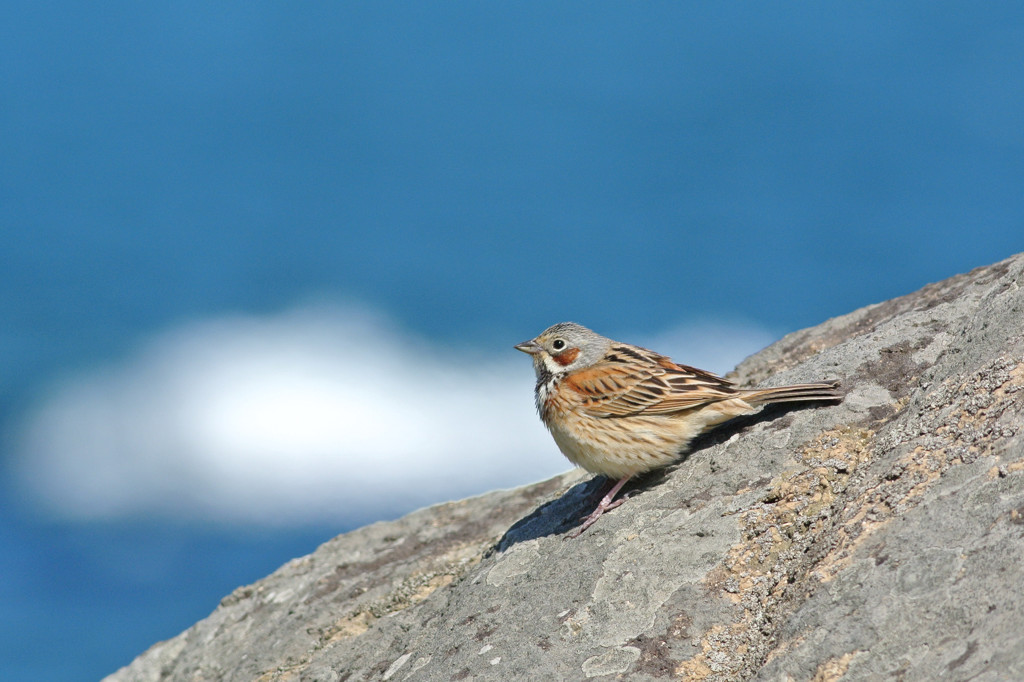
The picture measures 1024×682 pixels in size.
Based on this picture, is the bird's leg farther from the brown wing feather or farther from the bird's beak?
the bird's beak

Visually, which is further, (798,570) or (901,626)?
(798,570)

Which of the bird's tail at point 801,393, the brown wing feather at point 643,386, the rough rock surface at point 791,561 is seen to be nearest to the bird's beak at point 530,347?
the brown wing feather at point 643,386

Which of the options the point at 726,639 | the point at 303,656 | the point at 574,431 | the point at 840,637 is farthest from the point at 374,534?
the point at 840,637

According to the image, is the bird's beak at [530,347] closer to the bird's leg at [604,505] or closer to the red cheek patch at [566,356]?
the red cheek patch at [566,356]

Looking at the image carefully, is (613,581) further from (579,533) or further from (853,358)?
(853,358)

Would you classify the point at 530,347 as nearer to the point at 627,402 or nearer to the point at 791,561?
the point at 627,402

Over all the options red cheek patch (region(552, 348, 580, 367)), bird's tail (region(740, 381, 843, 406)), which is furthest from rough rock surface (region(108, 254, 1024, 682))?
red cheek patch (region(552, 348, 580, 367))
